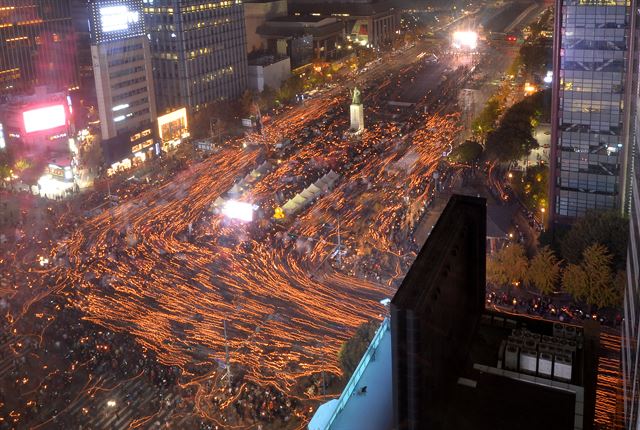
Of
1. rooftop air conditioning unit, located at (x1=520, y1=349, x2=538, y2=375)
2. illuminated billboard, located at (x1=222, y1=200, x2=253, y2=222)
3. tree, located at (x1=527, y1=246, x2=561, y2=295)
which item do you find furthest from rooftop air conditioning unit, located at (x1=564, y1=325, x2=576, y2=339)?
illuminated billboard, located at (x1=222, y1=200, x2=253, y2=222)

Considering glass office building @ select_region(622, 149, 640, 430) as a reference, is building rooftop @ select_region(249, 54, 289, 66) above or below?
above

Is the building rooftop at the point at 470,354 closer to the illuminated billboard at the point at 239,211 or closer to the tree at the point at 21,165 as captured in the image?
the illuminated billboard at the point at 239,211

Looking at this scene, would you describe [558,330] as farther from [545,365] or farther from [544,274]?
[544,274]

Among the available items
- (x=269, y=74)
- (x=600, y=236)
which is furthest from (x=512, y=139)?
(x=269, y=74)

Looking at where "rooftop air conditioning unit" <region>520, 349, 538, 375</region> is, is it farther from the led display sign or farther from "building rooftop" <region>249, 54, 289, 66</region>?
"building rooftop" <region>249, 54, 289, 66</region>

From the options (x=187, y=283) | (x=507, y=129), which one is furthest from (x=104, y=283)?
(x=507, y=129)
